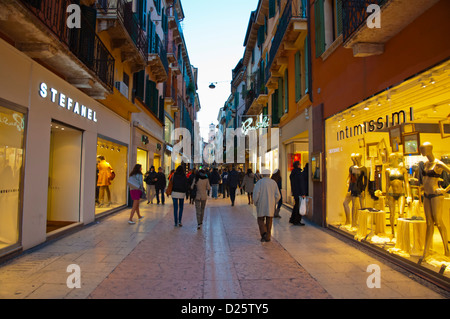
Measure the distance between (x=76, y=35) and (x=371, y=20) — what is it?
662 centimetres

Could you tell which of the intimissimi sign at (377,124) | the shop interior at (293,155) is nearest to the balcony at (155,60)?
the shop interior at (293,155)

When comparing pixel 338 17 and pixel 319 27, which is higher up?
pixel 319 27

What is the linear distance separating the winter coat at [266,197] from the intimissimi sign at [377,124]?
2882 mm

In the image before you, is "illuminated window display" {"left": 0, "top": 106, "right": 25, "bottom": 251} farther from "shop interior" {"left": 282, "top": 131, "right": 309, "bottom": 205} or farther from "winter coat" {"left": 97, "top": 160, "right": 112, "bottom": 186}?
"shop interior" {"left": 282, "top": 131, "right": 309, "bottom": 205}

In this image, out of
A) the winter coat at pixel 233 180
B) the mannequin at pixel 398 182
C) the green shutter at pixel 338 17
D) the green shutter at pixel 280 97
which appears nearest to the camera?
the mannequin at pixel 398 182

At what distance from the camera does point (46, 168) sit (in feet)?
21.9

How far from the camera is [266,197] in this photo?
22.6 feet

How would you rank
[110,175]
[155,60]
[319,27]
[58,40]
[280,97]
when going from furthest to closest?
1. [155,60]
2. [280,97]
3. [110,175]
4. [319,27]
5. [58,40]

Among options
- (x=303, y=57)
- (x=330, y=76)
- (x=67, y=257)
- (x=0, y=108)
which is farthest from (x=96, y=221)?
(x=303, y=57)

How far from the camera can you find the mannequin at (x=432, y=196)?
191 inches

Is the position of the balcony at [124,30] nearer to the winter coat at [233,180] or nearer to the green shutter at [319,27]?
the green shutter at [319,27]

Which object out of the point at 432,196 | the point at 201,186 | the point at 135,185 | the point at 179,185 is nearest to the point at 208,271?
the point at 432,196

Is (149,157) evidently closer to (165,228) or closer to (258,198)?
(165,228)

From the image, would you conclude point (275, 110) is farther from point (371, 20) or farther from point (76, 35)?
point (371, 20)
